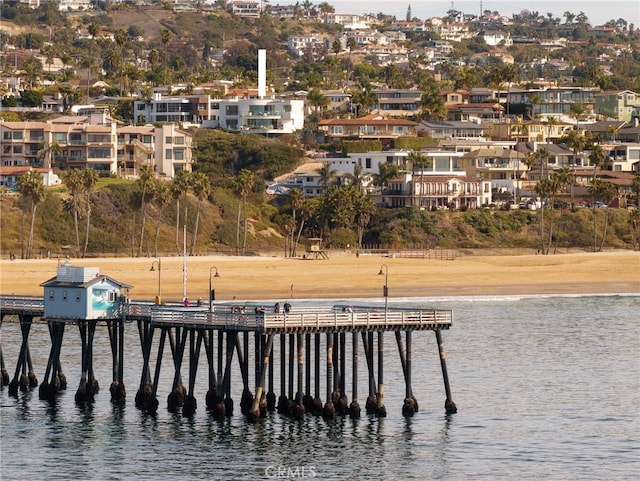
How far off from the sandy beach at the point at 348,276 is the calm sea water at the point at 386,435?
1064 inches

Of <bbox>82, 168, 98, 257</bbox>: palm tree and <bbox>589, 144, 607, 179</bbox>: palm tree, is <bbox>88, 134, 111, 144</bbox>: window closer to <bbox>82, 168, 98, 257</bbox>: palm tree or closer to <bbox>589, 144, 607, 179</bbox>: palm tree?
<bbox>82, 168, 98, 257</bbox>: palm tree

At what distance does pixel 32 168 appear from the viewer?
14875 cm

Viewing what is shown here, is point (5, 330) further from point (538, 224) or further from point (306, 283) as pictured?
point (538, 224)

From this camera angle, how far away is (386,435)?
56531mm

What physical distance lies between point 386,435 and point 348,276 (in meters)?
55.8

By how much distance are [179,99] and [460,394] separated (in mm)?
119738

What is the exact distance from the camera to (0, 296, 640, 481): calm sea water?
51.9m

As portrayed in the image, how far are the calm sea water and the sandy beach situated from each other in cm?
2702

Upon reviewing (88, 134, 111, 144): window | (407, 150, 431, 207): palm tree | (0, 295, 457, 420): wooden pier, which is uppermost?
(88, 134, 111, 144): window

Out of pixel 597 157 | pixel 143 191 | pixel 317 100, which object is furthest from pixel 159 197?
pixel 317 100

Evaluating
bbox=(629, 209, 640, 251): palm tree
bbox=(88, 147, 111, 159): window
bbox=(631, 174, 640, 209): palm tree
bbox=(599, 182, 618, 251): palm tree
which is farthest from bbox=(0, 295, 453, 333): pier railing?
bbox=(631, 174, 640, 209): palm tree

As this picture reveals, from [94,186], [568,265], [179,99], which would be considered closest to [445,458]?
[568,265]

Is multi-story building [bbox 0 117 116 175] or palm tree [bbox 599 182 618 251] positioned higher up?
multi-story building [bbox 0 117 116 175]

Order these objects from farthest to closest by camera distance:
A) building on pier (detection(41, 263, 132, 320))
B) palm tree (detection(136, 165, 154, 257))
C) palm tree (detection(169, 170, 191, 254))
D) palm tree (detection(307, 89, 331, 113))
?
palm tree (detection(307, 89, 331, 113)) < palm tree (detection(169, 170, 191, 254)) < palm tree (detection(136, 165, 154, 257)) < building on pier (detection(41, 263, 132, 320))
